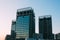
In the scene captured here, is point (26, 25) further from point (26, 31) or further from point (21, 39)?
point (21, 39)

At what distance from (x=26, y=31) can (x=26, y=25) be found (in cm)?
851

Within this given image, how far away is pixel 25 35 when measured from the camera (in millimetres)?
Result: 198000

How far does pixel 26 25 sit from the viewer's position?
199750 millimetres

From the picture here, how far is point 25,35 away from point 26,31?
19.0 ft

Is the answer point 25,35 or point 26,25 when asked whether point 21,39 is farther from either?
point 26,25

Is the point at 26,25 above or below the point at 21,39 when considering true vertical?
above

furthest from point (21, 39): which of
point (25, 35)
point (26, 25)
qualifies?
point (26, 25)

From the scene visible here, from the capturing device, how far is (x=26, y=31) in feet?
652

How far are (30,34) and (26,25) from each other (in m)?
14.0

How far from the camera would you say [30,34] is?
7835 inches

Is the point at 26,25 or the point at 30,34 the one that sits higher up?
the point at 26,25

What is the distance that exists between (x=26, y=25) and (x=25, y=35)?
46.6ft

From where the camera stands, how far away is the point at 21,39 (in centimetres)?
19950

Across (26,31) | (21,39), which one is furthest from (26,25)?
(21,39)
